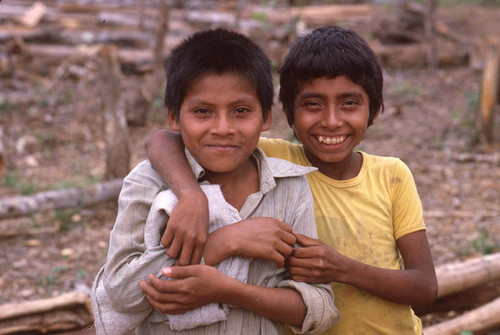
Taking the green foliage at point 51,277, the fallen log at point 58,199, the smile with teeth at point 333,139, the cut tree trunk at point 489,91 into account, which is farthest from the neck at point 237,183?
the cut tree trunk at point 489,91

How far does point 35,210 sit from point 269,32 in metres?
7.45

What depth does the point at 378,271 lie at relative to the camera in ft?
6.38

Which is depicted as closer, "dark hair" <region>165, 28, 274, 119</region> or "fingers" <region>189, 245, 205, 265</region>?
"fingers" <region>189, 245, 205, 265</region>

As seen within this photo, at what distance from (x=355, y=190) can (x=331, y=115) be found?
0.31 meters

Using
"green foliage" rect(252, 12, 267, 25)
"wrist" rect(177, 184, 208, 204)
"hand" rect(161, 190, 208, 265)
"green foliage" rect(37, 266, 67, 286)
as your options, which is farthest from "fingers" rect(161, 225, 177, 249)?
"green foliage" rect(252, 12, 267, 25)

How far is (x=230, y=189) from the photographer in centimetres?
186

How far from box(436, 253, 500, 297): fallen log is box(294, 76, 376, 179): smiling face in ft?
4.81

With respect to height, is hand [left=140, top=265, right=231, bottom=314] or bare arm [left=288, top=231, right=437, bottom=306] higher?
hand [left=140, top=265, right=231, bottom=314]

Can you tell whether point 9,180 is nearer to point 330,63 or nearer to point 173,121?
point 173,121

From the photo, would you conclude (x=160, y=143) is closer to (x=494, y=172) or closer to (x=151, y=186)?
(x=151, y=186)

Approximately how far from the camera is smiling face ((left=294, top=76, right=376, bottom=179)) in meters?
2.05

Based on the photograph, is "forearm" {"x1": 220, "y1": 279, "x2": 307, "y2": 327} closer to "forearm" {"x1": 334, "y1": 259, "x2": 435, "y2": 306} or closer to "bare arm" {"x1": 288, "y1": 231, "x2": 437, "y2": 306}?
"bare arm" {"x1": 288, "y1": 231, "x2": 437, "y2": 306}

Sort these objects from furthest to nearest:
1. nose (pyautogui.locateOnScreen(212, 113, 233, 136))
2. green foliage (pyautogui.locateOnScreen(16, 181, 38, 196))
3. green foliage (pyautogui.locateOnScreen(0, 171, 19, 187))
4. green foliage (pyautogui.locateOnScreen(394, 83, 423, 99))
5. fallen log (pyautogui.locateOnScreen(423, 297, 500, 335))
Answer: green foliage (pyautogui.locateOnScreen(394, 83, 423, 99))
green foliage (pyautogui.locateOnScreen(0, 171, 19, 187))
green foliage (pyautogui.locateOnScreen(16, 181, 38, 196))
fallen log (pyautogui.locateOnScreen(423, 297, 500, 335))
nose (pyautogui.locateOnScreen(212, 113, 233, 136))

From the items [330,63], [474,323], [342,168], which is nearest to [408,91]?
[474,323]
